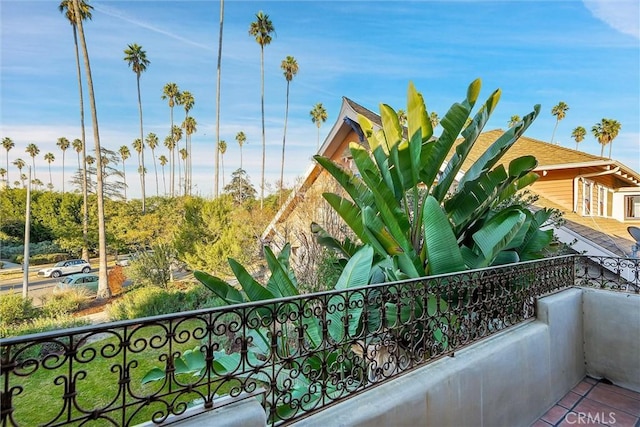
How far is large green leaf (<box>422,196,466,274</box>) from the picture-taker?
9.48 ft

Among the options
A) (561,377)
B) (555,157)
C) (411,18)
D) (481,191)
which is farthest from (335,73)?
(561,377)

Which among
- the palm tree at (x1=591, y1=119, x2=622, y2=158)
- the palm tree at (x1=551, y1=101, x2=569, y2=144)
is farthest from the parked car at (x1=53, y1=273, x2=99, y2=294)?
the palm tree at (x1=551, y1=101, x2=569, y2=144)

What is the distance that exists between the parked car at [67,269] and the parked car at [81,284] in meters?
4.72

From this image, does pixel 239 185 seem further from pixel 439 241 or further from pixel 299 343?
pixel 299 343

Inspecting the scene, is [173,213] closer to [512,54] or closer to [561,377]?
[512,54]

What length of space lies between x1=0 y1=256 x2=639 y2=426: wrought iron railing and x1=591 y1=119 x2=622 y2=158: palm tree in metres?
29.3

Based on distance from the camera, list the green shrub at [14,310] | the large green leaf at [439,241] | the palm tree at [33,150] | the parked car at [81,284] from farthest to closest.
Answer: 1. the palm tree at [33,150]
2. the parked car at [81,284]
3. the green shrub at [14,310]
4. the large green leaf at [439,241]

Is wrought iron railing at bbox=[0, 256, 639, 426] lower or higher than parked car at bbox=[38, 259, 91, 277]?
higher

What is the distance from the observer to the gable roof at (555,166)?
7.75 m

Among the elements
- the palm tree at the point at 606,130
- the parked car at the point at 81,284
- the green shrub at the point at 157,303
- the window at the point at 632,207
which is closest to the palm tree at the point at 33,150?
the parked car at the point at 81,284

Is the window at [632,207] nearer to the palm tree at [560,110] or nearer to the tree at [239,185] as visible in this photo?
the palm tree at [560,110]

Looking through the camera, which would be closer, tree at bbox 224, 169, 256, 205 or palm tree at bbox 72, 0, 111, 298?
palm tree at bbox 72, 0, 111, 298

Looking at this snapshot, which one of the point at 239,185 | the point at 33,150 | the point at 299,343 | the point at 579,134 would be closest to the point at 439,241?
the point at 299,343

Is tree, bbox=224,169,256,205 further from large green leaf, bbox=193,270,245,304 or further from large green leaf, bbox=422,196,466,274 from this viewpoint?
large green leaf, bbox=422,196,466,274
